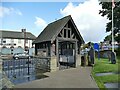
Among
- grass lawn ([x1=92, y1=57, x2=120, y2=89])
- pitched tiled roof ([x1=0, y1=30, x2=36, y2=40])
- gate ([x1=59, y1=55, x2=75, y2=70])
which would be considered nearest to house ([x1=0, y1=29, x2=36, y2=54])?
pitched tiled roof ([x1=0, y1=30, x2=36, y2=40])

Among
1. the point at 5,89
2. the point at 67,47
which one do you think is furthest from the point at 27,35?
the point at 5,89

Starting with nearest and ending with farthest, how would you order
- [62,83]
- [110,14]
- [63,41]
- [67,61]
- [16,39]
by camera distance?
1. [62,83]
2. [63,41]
3. [67,61]
4. [110,14]
5. [16,39]

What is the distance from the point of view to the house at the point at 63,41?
1734cm

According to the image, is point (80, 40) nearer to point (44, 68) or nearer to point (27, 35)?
point (44, 68)

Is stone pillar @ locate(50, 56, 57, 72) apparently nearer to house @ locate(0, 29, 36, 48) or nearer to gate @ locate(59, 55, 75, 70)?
gate @ locate(59, 55, 75, 70)

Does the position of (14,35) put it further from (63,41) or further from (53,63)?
(53,63)

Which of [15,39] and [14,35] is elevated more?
[14,35]

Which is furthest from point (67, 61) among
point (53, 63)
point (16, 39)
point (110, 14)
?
point (16, 39)

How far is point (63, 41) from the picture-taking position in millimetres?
19031

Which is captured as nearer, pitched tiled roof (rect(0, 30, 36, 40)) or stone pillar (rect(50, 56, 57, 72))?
stone pillar (rect(50, 56, 57, 72))

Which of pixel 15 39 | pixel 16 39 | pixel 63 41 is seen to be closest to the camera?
pixel 63 41

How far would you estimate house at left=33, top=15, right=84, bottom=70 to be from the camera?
17.3m

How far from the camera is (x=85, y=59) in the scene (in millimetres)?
19547

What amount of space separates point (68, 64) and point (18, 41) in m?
52.2
